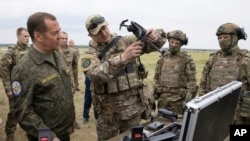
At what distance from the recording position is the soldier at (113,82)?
10.7ft

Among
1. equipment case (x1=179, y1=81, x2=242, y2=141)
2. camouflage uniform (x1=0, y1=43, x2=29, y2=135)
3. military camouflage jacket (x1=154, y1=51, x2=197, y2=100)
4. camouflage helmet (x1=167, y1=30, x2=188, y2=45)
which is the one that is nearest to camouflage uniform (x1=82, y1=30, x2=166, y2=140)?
equipment case (x1=179, y1=81, x2=242, y2=141)

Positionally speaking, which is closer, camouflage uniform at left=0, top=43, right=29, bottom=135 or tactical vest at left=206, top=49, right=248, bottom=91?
tactical vest at left=206, top=49, right=248, bottom=91

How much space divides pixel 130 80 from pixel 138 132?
135cm

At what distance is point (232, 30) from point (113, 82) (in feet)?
8.80

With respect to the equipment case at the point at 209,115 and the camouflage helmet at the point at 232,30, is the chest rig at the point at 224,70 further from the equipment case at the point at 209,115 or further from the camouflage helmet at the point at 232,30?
the equipment case at the point at 209,115

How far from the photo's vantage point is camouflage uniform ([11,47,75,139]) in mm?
2484

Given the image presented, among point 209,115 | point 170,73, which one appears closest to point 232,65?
point 170,73

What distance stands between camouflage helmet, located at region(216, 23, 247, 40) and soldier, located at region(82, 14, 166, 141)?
1.96m

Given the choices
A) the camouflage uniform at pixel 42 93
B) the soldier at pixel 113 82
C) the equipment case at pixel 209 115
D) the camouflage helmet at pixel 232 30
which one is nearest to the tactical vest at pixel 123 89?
the soldier at pixel 113 82

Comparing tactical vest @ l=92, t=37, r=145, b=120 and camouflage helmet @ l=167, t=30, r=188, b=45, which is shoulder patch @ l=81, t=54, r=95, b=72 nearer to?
tactical vest @ l=92, t=37, r=145, b=120

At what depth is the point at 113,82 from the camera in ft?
11.1

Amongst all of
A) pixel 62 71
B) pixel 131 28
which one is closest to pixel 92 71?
pixel 62 71

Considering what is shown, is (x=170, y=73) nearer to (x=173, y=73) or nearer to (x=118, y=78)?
(x=173, y=73)

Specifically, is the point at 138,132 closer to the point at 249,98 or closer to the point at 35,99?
the point at 35,99
